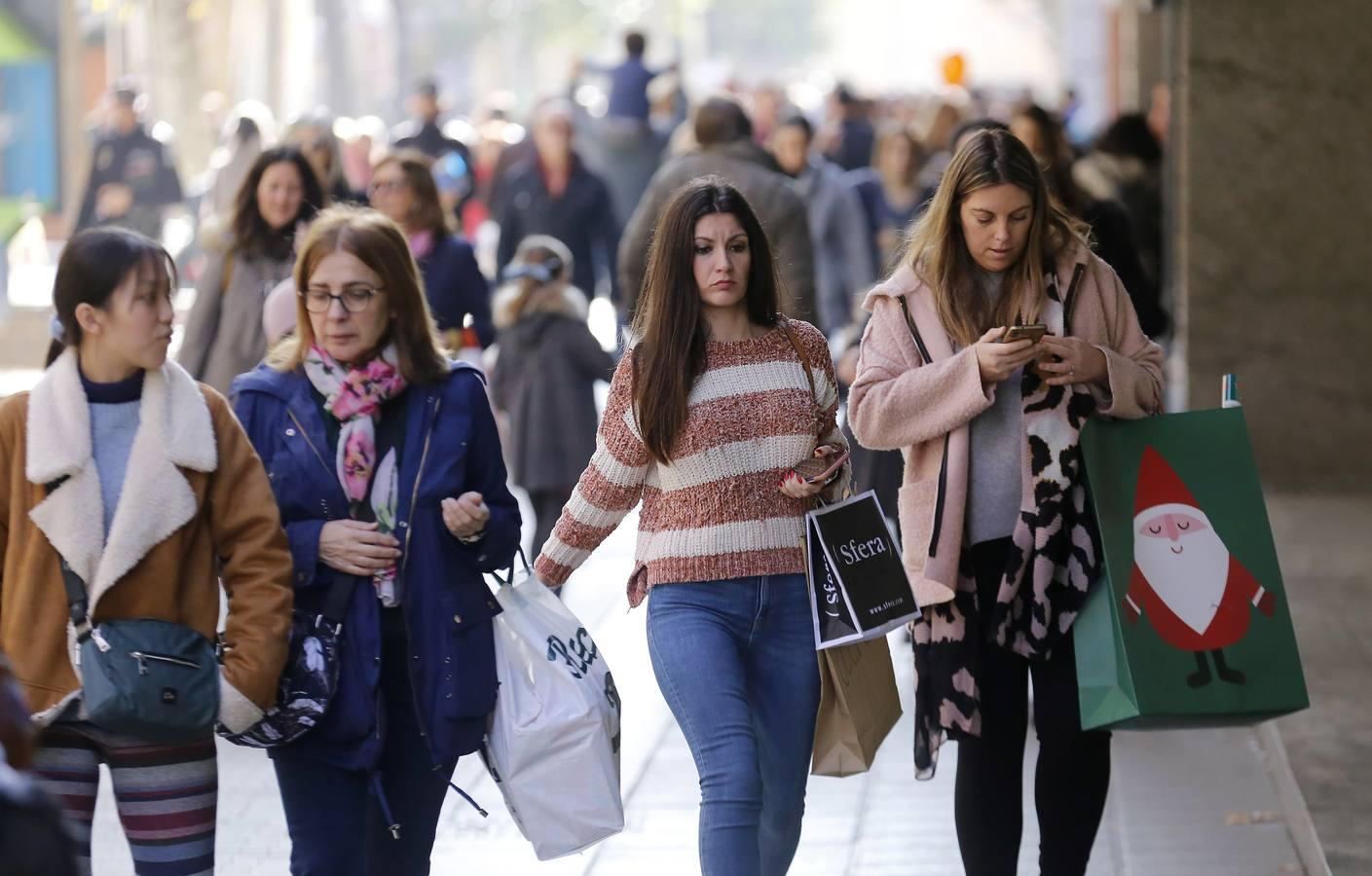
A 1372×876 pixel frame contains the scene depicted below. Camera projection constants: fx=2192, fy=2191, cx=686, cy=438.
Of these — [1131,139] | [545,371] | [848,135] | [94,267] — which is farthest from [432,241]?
[848,135]

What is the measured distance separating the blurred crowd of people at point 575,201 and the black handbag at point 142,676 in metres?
1.57

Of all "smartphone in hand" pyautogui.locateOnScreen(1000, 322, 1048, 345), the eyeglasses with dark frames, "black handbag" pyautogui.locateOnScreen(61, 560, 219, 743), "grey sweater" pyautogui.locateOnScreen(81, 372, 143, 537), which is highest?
the eyeglasses with dark frames

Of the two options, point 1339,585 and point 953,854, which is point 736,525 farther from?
point 1339,585

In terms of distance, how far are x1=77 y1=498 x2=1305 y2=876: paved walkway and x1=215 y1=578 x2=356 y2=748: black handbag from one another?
185 cm

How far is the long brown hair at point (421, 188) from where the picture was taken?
795 cm

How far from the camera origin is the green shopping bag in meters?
4.62

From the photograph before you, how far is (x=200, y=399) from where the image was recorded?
4406 mm

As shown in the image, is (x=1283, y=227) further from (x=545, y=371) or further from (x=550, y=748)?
(x=550, y=748)

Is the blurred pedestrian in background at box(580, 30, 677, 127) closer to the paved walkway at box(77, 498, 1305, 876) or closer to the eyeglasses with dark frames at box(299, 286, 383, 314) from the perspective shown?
the paved walkway at box(77, 498, 1305, 876)

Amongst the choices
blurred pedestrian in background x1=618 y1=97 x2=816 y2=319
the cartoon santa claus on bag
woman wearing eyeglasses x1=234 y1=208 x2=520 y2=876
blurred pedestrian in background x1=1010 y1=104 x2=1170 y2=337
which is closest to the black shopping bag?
the cartoon santa claus on bag

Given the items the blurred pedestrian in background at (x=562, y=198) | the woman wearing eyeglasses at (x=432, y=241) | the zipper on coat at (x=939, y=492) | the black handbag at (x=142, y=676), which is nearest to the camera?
the black handbag at (x=142, y=676)

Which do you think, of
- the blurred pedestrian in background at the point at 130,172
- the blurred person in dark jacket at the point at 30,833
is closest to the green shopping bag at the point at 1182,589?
the blurred person in dark jacket at the point at 30,833

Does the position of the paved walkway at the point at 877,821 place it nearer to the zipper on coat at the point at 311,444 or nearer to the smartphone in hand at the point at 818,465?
the smartphone in hand at the point at 818,465

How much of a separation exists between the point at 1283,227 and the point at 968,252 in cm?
687
